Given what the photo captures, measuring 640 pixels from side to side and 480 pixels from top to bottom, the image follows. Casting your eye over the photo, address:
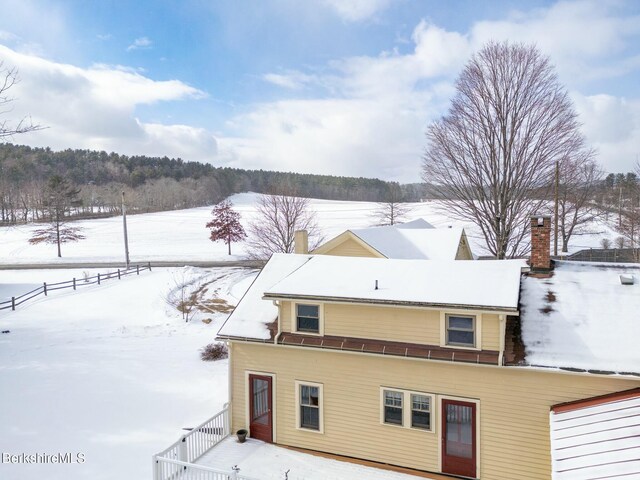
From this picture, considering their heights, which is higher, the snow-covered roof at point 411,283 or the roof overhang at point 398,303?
the snow-covered roof at point 411,283

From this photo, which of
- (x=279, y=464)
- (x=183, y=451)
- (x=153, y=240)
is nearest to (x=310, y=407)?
(x=279, y=464)

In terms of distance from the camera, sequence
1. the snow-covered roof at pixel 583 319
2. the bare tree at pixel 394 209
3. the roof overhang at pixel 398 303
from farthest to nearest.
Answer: the bare tree at pixel 394 209, the roof overhang at pixel 398 303, the snow-covered roof at pixel 583 319

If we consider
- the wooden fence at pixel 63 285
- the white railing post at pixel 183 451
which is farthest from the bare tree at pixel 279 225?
the white railing post at pixel 183 451

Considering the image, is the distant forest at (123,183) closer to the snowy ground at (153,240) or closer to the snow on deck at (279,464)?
the snowy ground at (153,240)

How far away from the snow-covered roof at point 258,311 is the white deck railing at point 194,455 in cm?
243

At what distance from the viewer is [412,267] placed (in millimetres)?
12062

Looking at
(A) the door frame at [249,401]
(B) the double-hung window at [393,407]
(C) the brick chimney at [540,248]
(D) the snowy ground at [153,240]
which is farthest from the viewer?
(D) the snowy ground at [153,240]

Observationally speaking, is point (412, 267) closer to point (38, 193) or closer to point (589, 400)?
point (589, 400)

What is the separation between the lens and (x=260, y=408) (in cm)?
1212

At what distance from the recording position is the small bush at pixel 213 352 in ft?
66.2

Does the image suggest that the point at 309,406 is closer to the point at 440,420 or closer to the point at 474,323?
the point at 440,420

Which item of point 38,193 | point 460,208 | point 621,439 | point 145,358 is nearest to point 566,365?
point 621,439

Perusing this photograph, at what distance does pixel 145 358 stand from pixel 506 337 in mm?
16448
